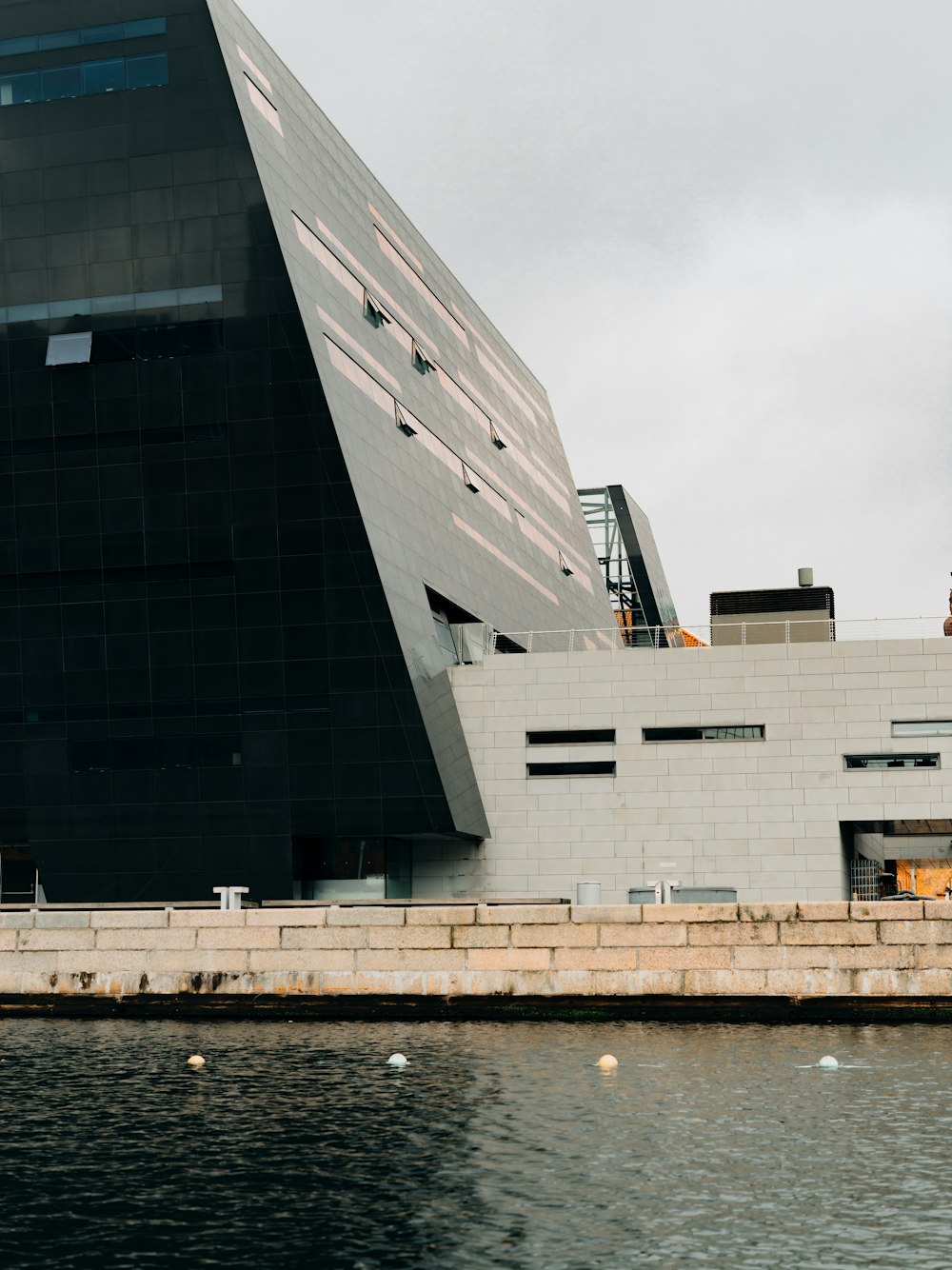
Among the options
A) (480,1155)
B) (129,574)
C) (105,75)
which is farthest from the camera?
(129,574)

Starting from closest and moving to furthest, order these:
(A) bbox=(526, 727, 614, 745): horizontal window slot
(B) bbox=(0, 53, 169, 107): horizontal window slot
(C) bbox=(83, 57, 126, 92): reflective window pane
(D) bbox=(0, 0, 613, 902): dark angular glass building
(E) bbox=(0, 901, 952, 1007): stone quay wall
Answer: (E) bbox=(0, 901, 952, 1007): stone quay wall, (D) bbox=(0, 0, 613, 902): dark angular glass building, (B) bbox=(0, 53, 169, 107): horizontal window slot, (C) bbox=(83, 57, 126, 92): reflective window pane, (A) bbox=(526, 727, 614, 745): horizontal window slot

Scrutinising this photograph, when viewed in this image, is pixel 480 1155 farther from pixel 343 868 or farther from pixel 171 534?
pixel 171 534

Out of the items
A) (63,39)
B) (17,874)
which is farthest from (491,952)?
(63,39)

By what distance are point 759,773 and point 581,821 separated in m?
6.84

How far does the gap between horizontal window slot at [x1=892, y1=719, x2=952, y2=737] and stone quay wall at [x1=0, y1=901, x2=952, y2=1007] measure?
21877 millimetres

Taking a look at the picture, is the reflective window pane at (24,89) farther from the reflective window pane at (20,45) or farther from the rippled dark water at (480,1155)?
the rippled dark water at (480,1155)

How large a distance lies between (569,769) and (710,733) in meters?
5.46

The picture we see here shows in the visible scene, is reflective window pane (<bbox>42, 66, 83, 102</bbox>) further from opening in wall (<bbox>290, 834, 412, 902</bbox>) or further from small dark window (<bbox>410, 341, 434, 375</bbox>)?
opening in wall (<bbox>290, 834, 412, 902</bbox>)

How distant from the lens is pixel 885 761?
56.2 meters

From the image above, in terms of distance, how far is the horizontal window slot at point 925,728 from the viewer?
5584 cm

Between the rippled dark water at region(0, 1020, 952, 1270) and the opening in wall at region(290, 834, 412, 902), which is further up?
the opening in wall at region(290, 834, 412, 902)

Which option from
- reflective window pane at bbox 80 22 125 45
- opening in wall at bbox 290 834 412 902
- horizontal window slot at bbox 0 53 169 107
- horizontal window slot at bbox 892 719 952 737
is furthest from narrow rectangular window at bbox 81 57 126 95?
horizontal window slot at bbox 892 719 952 737

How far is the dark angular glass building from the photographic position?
50562 millimetres

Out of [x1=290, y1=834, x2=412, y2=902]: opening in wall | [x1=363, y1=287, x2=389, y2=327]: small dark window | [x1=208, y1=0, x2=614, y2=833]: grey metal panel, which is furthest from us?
[x1=363, y1=287, x2=389, y2=327]: small dark window
